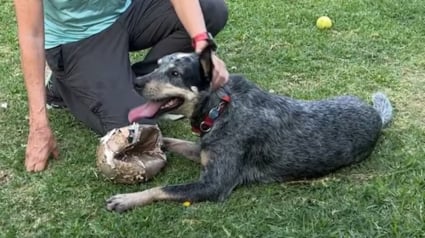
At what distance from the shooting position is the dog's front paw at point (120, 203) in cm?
359

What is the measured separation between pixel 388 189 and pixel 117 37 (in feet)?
6.54

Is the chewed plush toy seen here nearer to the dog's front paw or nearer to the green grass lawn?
the green grass lawn

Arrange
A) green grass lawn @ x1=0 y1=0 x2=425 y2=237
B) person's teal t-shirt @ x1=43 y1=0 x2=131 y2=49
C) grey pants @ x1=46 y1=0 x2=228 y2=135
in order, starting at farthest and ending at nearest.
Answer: person's teal t-shirt @ x1=43 y1=0 x2=131 y2=49 < grey pants @ x1=46 y1=0 x2=228 y2=135 < green grass lawn @ x1=0 y1=0 x2=425 y2=237

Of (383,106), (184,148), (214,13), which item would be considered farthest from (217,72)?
(383,106)

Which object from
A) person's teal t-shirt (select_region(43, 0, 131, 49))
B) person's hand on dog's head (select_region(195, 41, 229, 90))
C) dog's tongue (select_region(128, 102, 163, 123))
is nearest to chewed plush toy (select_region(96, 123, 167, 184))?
dog's tongue (select_region(128, 102, 163, 123))

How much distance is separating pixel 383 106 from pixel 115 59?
5.63ft

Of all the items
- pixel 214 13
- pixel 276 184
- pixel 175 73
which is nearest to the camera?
pixel 175 73

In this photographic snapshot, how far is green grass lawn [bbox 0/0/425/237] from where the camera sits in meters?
3.43

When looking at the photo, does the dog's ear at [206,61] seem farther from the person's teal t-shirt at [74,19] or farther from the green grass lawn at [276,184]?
the person's teal t-shirt at [74,19]

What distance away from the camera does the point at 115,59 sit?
4523 mm

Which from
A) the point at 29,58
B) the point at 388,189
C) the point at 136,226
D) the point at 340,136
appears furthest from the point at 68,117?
the point at 388,189

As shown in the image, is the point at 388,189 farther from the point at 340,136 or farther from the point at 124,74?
the point at 124,74

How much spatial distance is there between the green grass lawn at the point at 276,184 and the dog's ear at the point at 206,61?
2.14 feet

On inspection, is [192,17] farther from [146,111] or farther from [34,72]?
[34,72]
